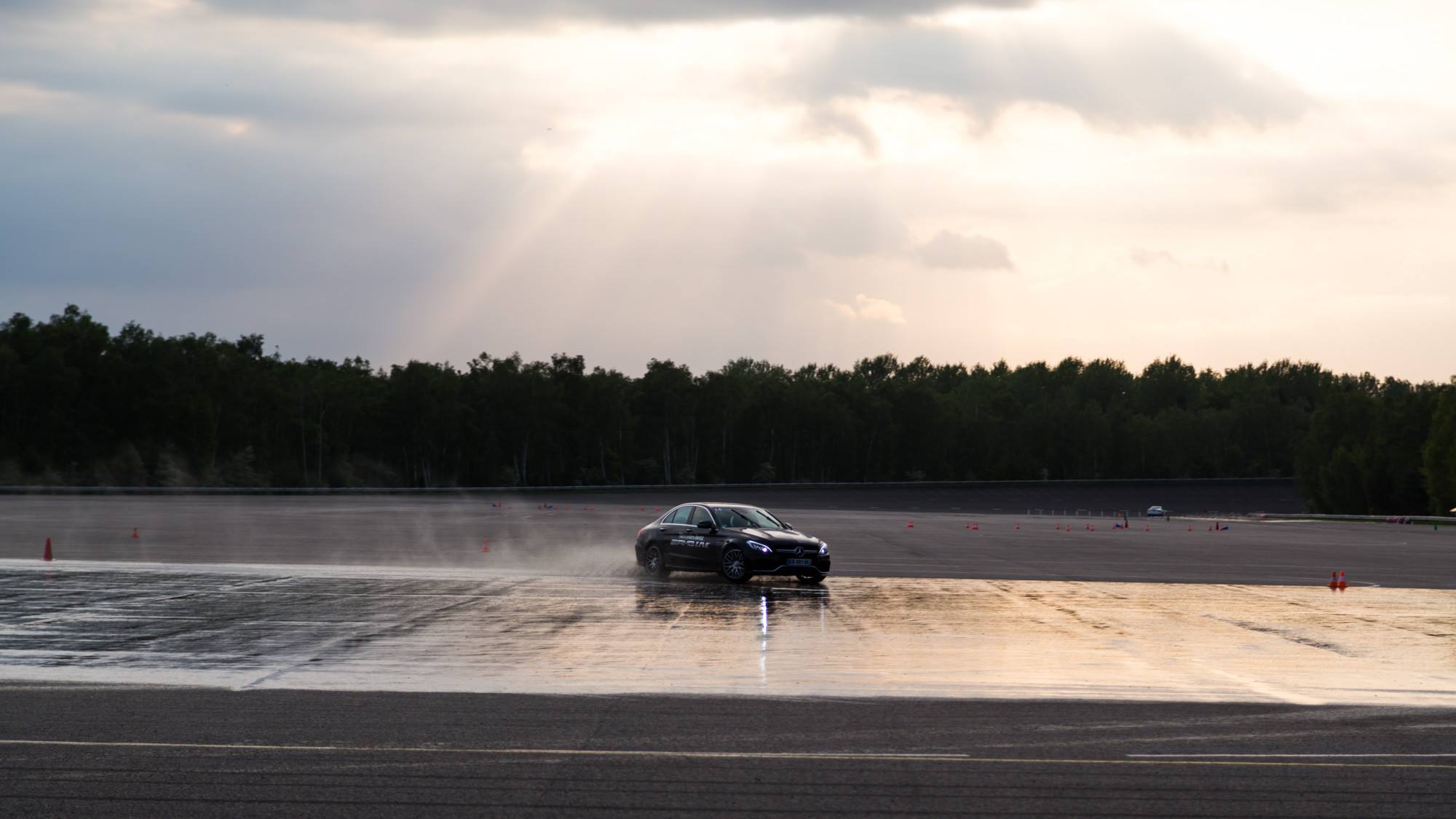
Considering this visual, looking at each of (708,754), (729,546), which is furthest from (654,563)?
(708,754)

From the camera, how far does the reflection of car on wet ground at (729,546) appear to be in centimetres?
2242

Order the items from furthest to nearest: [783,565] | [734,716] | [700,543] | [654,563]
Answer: [654,563]
[700,543]
[783,565]
[734,716]

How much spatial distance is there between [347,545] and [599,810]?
27020mm

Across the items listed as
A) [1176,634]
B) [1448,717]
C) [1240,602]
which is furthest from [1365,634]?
[1448,717]

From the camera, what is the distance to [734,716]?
10055 millimetres

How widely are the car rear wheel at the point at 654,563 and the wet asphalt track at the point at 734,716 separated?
1.18 meters

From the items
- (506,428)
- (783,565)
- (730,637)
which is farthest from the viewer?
(506,428)

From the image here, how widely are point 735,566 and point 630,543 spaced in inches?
525

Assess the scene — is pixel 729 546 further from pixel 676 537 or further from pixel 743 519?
pixel 676 537

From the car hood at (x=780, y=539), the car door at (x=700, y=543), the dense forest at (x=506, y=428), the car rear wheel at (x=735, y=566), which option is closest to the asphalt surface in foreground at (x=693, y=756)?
the car hood at (x=780, y=539)

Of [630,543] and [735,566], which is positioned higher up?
[735,566]

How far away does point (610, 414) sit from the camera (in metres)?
148

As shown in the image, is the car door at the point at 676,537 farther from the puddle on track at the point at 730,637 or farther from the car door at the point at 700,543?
the puddle on track at the point at 730,637

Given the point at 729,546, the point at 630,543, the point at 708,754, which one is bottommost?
the point at 630,543
